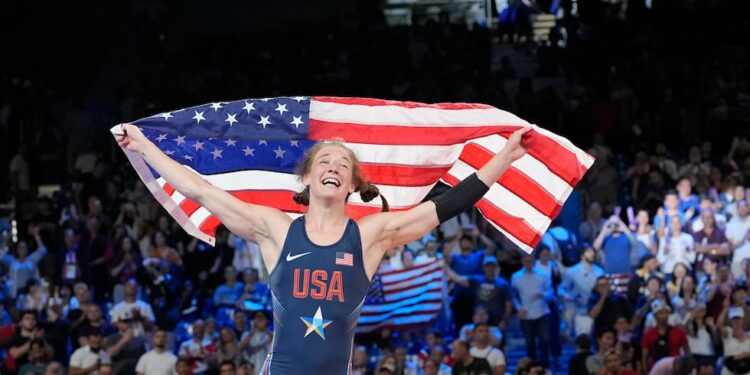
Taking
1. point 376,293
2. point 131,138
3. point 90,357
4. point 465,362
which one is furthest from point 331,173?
point 376,293

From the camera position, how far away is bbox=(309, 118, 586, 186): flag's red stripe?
25.3 feet

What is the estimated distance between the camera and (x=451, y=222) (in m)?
16.4

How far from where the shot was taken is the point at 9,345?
14.7 meters

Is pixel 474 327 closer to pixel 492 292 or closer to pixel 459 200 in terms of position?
pixel 492 292

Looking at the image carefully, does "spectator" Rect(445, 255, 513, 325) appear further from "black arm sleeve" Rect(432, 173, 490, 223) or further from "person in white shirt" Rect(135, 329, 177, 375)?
"black arm sleeve" Rect(432, 173, 490, 223)

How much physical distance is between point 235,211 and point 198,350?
8.32m

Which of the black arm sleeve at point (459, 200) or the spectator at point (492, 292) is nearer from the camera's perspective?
the black arm sleeve at point (459, 200)

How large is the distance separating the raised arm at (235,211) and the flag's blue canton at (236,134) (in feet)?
3.85

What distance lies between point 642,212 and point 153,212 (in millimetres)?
6524

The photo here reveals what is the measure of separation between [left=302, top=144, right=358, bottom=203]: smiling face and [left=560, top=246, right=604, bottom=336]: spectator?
29.3 feet

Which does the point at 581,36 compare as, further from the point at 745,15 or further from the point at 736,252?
the point at 736,252

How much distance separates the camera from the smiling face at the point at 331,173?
20.1 feet

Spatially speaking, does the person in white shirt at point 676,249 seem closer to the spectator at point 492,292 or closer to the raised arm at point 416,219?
the spectator at point 492,292

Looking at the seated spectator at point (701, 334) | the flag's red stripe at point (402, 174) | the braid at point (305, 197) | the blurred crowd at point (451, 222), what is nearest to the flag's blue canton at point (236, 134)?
the flag's red stripe at point (402, 174)
